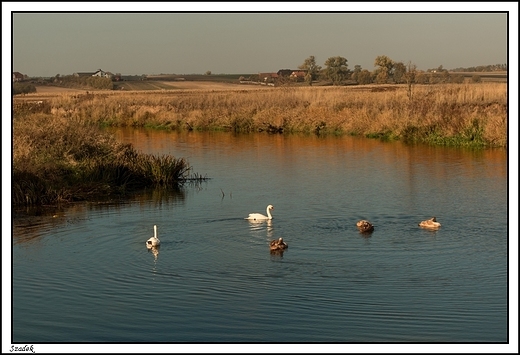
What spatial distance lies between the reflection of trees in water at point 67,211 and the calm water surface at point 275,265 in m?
0.05

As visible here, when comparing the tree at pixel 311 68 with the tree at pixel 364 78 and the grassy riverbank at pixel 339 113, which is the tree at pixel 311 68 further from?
the grassy riverbank at pixel 339 113

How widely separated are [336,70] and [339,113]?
137 feet

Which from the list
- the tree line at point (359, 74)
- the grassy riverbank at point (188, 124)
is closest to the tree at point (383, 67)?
the tree line at point (359, 74)

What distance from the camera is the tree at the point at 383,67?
76.9m

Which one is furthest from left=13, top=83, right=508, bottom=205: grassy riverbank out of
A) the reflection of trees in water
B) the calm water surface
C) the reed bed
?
the calm water surface

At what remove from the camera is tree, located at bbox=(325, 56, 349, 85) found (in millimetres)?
82062

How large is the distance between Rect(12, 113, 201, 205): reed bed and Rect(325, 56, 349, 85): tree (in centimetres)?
5833

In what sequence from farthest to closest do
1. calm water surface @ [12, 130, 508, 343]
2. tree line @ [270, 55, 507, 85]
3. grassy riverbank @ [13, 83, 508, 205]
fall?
tree line @ [270, 55, 507, 85]
grassy riverbank @ [13, 83, 508, 205]
calm water surface @ [12, 130, 508, 343]

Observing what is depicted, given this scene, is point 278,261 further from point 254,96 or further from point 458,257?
point 254,96

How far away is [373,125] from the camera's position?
38.1 metres

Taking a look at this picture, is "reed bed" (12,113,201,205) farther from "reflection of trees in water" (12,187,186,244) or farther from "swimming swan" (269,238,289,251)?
"swimming swan" (269,238,289,251)

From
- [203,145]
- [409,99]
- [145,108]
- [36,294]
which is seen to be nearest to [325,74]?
[145,108]

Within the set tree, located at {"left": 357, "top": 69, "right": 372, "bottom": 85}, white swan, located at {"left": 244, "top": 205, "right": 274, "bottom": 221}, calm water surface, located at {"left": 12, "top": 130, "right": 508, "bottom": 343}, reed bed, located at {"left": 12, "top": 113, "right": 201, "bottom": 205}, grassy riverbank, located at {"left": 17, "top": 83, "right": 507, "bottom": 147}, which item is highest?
tree, located at {"left": 357, "top": 69, "right": 372, "bottom": 85}

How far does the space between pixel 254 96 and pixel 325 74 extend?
29.2 m
